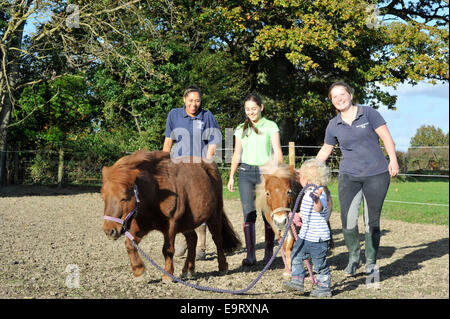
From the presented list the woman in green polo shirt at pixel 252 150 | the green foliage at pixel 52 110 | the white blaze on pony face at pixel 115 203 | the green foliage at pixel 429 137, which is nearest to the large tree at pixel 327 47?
the green foliage at pixel 429 137

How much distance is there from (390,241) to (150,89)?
11452 millimetres

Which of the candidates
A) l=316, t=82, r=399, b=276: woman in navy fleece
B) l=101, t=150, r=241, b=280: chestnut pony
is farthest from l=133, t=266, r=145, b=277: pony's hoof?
l=316, t=82, r=399, b=276: woman in navy fleece

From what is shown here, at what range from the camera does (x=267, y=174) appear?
4699mm

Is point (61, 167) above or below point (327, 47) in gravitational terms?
below

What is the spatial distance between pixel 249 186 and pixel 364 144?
1.56 meters

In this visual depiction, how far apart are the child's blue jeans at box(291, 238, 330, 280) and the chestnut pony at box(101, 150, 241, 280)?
122 cm

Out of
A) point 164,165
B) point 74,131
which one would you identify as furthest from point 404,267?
point 74,131

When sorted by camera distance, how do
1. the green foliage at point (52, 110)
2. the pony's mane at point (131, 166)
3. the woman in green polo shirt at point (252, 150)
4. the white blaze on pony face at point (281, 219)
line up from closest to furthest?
the pony's mane at point (131, 166) < the white blaze on pony face at point (281, 219) < the woman in green polo shirt at point (252, 150) < the green foliage at point (52, 110)

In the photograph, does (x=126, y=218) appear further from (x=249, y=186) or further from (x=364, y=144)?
(x=364, y=144)

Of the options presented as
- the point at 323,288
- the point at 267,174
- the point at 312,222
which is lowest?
the point at 323,288

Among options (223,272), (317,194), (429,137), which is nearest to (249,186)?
(223,272)

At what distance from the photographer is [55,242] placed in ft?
23.7

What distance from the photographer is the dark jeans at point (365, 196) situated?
466cm

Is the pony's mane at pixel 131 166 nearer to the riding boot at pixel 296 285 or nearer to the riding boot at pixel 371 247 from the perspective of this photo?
the riding boot at pixel 296 285
